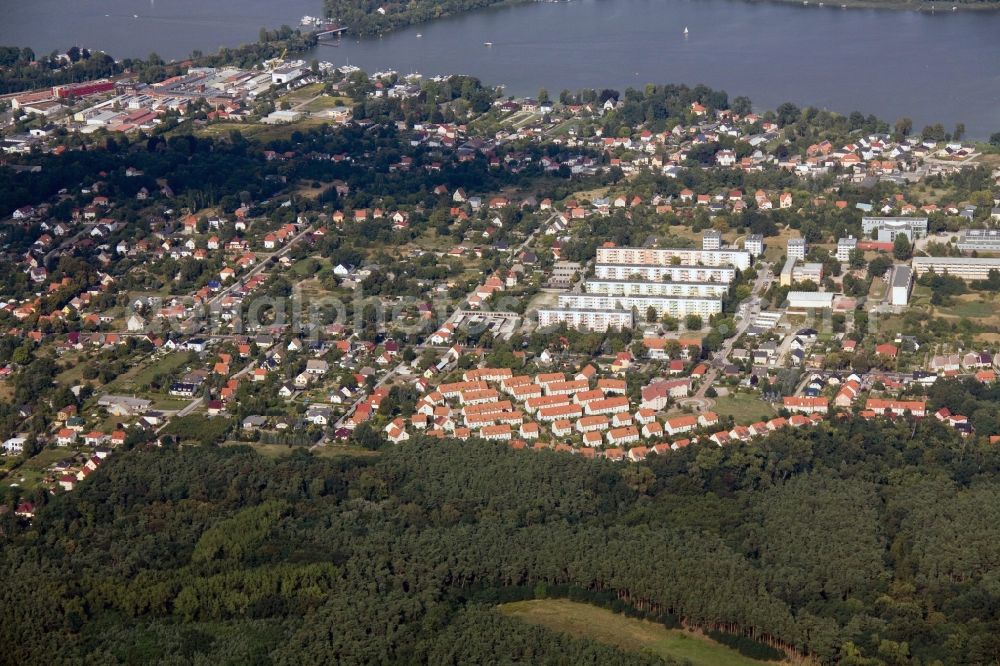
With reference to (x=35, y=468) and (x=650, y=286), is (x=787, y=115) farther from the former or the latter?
(x=35, y=468)

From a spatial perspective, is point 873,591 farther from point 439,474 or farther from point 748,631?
point 439,474

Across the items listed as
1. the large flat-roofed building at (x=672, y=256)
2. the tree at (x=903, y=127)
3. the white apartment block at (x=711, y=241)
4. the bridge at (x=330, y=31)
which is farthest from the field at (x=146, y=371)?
the bridge at (x=330, y=31)

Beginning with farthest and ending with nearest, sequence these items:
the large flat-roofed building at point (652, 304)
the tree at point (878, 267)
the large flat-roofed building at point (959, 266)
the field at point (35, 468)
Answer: the tree at point (878, 267)
the large flat-roofed building at point (959, 266)
the large flat-roofed building at point (652, 304)
the field at point (35, 468)

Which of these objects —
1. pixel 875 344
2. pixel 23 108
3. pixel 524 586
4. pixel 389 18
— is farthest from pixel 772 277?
pixel 389 18

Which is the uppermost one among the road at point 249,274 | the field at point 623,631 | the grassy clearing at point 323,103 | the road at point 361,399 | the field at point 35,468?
the grassy clearing at point 323,103

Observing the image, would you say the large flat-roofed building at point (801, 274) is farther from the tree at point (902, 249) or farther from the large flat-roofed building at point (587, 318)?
the large flat-roofed building at point (587, 318)

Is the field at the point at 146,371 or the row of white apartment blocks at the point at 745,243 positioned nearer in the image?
the field at the point at 146,371

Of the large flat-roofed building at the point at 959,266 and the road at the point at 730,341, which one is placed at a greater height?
the large flat-roofed building at the point at 959,266

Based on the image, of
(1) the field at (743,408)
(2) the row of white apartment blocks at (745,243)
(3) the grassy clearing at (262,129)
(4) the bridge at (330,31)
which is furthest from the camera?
(4) the bridge at (330,31)
